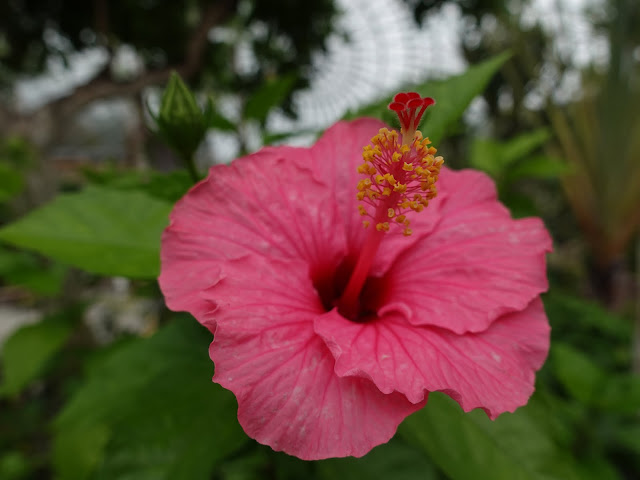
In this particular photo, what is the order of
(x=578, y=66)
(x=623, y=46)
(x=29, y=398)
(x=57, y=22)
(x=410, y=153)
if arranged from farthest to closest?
(x=57, y=22) < (x=578, y=66) < (x=623, y=46) < (x=29, y=398) < (x=410, y=153)

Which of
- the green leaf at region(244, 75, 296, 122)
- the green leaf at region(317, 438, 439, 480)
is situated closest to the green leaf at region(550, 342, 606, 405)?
the green leaf at region(317, 438, 439, 480)

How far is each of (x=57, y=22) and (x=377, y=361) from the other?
412cm

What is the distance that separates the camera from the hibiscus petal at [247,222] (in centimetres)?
61

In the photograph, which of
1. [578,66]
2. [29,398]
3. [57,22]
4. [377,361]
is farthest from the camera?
[57,22]

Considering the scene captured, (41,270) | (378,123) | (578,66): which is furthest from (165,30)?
(378,123)

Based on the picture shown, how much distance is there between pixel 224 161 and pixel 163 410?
0.69 meters

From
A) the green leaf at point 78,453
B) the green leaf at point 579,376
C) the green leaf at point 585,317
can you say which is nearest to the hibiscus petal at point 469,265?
the green leaf at point 579,376

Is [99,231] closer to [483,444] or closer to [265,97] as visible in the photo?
[265,97]

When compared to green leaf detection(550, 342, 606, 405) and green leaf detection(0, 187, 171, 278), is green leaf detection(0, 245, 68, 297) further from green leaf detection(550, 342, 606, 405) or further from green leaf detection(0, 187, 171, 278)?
green leaf detection(550, 342, 606, 405)

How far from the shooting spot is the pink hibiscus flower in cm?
51

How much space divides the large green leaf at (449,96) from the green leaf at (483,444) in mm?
446

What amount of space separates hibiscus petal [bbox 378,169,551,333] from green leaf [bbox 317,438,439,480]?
40 centimetres

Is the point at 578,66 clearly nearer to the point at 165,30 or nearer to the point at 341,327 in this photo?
the point at 165,30

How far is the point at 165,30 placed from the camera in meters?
3.57
